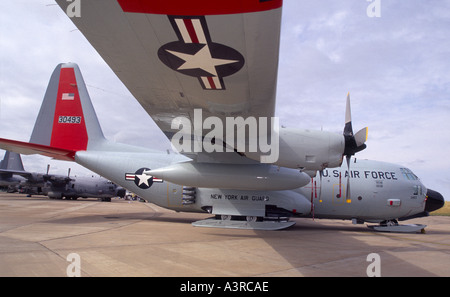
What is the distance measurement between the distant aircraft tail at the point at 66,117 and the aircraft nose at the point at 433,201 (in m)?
14.7

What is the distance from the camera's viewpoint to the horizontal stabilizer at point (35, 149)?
30.0 ft

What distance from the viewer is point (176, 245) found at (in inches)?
276

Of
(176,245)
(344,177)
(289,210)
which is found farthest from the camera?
(344,177)

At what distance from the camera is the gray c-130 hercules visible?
1084cm

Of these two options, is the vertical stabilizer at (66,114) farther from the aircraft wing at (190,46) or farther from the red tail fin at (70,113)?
the aircraft wing at (190,46)

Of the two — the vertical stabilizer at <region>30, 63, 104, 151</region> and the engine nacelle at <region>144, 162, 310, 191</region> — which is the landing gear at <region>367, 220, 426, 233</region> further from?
the vertical stabilizer at <region>30, 63, 104, 151</region>

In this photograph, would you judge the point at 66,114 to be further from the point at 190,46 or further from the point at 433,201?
the point at 433,201

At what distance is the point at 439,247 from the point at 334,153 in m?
4.54

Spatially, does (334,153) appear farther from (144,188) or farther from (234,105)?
(144,188)

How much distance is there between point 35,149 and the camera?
396 inches

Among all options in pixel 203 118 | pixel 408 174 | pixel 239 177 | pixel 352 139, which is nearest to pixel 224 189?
pixel 239 177

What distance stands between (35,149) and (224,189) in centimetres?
718
